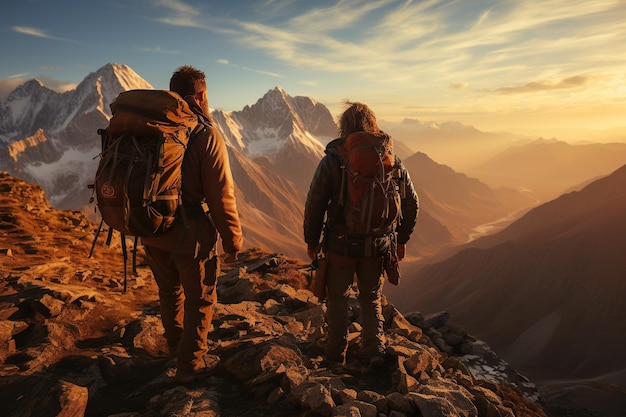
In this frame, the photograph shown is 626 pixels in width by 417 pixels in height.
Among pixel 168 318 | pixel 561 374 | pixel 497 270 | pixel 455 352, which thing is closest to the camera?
pixel 168 318

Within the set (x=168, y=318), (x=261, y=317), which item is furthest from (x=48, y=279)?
(x=168, y=318)

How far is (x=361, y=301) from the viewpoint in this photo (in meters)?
5.66

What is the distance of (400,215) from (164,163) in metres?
3.34

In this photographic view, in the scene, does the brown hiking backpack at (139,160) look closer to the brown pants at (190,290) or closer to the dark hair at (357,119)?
the brown pants at (190,290)

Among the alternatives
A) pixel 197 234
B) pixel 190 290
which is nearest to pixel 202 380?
pixel 190 290

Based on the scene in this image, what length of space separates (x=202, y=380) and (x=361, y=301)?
8.21 feet

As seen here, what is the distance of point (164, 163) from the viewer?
414cm

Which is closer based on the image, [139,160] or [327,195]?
[139,160]

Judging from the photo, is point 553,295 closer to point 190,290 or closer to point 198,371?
point 198,371

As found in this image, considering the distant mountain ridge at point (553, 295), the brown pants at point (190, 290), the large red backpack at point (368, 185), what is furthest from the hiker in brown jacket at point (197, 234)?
the distant mountain ridge at point (553, 295)

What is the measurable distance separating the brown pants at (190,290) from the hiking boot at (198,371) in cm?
6

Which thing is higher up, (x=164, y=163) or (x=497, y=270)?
(x=164, y=163)

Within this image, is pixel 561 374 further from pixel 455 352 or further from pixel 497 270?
pixel 455 352

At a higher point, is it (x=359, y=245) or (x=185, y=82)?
(x=185, y=82)
